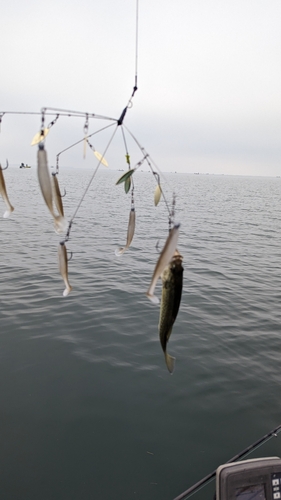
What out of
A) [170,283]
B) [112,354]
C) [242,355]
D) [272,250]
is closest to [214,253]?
[272,250]

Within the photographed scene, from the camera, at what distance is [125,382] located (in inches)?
282

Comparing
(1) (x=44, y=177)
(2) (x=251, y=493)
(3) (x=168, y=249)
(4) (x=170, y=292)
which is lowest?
(2) (x=251, y=493)

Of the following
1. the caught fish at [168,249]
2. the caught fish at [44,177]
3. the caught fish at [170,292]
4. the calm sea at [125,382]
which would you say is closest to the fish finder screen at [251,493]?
the calm sea at [125,382]

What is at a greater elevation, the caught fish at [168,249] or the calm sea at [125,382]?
the caught fish at [168,249]

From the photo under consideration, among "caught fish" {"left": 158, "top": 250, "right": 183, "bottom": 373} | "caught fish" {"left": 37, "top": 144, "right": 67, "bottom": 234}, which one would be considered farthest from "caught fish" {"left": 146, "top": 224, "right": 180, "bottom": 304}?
"caught fish" {"left": 37, "top": 144, "right": 67, "bottom": 234}

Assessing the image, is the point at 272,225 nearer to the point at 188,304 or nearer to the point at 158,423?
the point at 188,304

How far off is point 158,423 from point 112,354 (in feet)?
7.78

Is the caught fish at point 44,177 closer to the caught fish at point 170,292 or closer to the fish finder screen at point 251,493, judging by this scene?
the caught fish at point 170,292

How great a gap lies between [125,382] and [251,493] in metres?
3.64

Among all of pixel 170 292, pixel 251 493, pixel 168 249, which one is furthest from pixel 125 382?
pixel 168 249

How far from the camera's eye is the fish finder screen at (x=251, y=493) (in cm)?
386

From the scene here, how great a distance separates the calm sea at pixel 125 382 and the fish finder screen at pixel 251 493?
1400 millimetres

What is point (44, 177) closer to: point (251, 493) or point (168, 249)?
point (168, 249)

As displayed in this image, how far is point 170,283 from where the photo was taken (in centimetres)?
227
